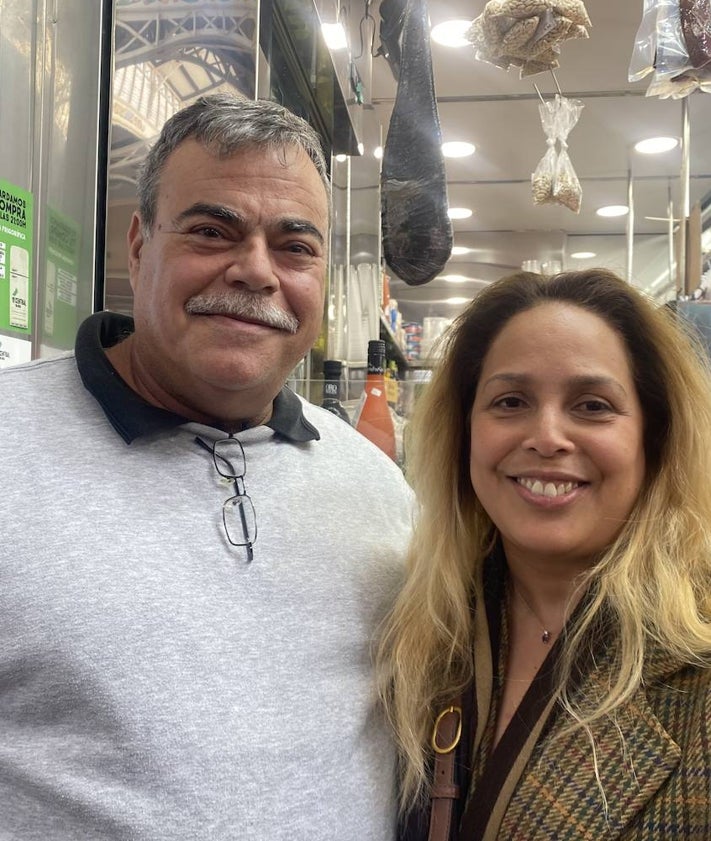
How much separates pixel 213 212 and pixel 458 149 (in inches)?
128

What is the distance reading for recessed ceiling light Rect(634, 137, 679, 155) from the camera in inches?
158

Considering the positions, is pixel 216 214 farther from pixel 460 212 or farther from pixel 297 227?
pixel 460 212

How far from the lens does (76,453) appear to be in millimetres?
1125

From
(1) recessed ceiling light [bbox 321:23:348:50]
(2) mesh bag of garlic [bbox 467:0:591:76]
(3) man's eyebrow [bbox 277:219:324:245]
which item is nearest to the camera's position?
(3) man's eyebrow [bbox 277:219:324:245]

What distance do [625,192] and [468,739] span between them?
170 inches

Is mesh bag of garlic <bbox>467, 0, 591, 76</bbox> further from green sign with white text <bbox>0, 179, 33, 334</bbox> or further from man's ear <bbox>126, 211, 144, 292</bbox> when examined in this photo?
green sign with white text <bbox>0, 179, 33, 334</bbox>

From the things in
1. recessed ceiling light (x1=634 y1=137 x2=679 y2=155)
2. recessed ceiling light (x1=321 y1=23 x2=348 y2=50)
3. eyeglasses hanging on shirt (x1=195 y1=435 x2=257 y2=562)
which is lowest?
eyeglasses hanging on shirt (x1=195 y1=435 x2=257 y2=562)

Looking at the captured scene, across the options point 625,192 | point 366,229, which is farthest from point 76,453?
point 625,192

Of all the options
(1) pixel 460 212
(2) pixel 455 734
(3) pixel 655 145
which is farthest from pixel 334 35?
(1) pixel 460 212

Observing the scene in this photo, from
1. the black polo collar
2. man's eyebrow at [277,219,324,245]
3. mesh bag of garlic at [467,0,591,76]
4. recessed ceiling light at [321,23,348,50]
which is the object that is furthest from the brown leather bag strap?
recessed ceiling light at [321,23,348,50]

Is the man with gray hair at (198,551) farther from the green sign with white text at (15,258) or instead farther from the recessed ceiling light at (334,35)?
the recessed ceiling light at (334,35)

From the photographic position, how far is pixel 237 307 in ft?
3.95

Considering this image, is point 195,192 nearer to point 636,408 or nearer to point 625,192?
point 636,408

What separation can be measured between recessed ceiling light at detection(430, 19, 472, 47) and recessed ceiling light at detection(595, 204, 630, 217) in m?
2.49
